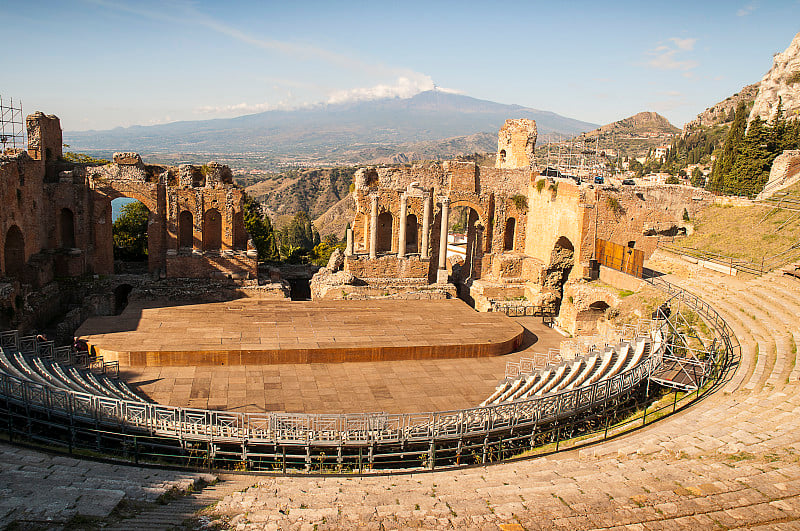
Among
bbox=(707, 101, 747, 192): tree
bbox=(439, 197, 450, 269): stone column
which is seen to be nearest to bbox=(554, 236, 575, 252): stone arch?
bbox=(439, 197, 450, 269): stone column

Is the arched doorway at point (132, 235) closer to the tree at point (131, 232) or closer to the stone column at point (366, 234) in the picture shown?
the tree at point (131, 232)

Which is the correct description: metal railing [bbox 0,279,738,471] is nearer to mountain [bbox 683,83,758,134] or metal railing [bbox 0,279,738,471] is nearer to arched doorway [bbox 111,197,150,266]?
arched doorway [bbox 111,197,150,266]

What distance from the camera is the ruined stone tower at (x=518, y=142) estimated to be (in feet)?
111

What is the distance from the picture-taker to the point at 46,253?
25.7 m

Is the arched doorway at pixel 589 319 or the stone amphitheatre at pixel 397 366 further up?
the stone amphitheatre at pixel 397 366

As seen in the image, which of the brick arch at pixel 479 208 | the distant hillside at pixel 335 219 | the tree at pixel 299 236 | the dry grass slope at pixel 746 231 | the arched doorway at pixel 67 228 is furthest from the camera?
the distant hillside at pixel 335 219

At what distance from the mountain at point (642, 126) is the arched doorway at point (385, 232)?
434 ft

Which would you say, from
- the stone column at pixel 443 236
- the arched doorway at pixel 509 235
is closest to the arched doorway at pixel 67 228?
the stone column at pixel 443 236

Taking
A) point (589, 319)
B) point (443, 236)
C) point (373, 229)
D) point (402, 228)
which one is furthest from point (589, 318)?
point (373, 229)

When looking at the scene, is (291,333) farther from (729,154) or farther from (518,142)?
(729,154)

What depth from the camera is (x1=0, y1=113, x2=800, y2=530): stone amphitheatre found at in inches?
387

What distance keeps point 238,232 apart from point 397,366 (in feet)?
44.2

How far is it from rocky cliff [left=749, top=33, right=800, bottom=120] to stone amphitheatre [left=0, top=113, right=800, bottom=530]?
47.3m

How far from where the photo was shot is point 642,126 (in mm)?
159250
